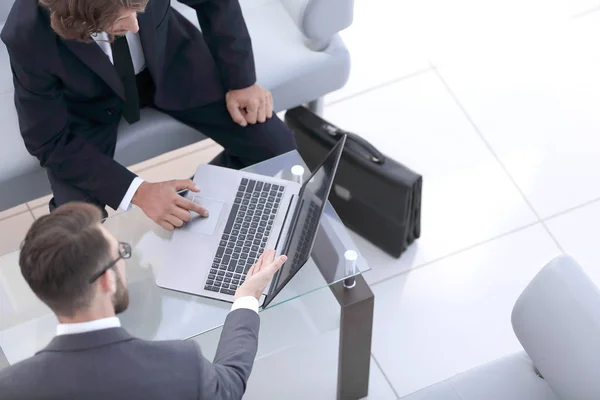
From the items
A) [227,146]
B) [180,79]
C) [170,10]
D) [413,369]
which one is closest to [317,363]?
[413,369]

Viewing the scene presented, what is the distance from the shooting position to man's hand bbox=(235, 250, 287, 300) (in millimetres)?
2080

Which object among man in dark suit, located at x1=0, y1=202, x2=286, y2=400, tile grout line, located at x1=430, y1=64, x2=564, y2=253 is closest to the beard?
man in dark suit, located at x1=0, y1=202, x2=286, y2=400

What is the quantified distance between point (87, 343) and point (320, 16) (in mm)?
1371

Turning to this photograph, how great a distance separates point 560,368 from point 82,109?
56.9 inches

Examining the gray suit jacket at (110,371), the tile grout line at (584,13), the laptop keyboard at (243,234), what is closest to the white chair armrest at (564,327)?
the laptop keyboard at (243,234)

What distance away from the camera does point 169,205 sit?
2.35 meters

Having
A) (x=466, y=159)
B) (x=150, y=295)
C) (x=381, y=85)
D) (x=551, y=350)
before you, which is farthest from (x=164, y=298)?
(x=381, y=85)

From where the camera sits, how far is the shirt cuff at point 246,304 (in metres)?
2.04

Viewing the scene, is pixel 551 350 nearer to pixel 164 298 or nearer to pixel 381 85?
pixel 164 298

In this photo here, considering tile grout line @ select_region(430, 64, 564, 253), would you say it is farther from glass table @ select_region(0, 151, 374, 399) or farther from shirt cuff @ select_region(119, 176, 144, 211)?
shirt cuff @ select_region(119, 176, 144, 211)

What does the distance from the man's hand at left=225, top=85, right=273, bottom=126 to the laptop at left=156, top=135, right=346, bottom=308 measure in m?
0.33

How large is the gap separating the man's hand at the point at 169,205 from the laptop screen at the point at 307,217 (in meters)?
0.24

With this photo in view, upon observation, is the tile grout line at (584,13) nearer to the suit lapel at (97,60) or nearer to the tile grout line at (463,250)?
the tile grout line at (463,250)

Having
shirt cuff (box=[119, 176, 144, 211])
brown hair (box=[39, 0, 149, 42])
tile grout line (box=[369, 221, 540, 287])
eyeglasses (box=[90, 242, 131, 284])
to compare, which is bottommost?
tile grout line (box=[369, 221, 540, 287])
